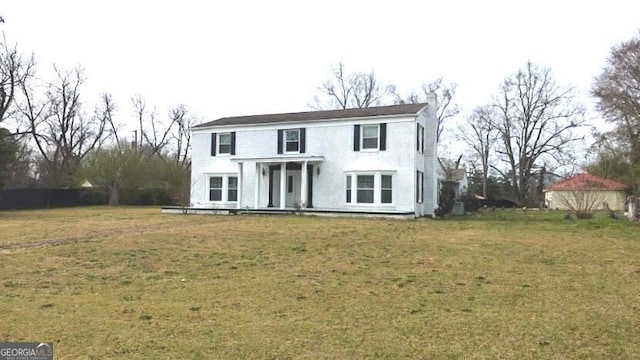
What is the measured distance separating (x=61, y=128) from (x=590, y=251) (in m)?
46.7

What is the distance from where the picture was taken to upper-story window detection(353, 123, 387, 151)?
2403 centimetres

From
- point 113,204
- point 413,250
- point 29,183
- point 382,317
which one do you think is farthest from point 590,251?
point 29,183

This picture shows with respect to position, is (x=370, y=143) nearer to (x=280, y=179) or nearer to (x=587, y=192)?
(x=280, y=179)

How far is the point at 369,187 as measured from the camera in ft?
79.0

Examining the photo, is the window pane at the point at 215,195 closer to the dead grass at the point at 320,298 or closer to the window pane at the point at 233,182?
the window pane at the point at 233,182

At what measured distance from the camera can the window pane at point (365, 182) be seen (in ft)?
79.0

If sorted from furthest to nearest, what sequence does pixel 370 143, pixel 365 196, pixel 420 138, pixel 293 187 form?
pixel 293 187
pixel 420 138
pixel 370 143
pixel 365 196

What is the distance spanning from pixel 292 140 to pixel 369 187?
16.3ft

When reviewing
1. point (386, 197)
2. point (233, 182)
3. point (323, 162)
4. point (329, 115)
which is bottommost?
point (386, 197)

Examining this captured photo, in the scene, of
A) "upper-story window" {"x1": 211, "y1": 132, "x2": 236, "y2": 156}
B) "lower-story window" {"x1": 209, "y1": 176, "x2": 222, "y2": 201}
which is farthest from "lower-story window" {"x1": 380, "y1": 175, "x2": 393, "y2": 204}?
"lower-story window" {"x1": 209, "y1": 176, "x2": 222, "y2": 201}

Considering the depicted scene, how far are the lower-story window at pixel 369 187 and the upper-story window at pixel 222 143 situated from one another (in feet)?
23.4

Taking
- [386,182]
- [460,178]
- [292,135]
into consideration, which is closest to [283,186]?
[292,135]

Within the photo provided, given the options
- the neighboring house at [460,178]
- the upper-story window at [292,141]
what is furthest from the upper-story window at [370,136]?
the neighboring house at [460,178]

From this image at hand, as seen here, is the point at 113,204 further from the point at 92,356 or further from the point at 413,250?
the point at 92,356
